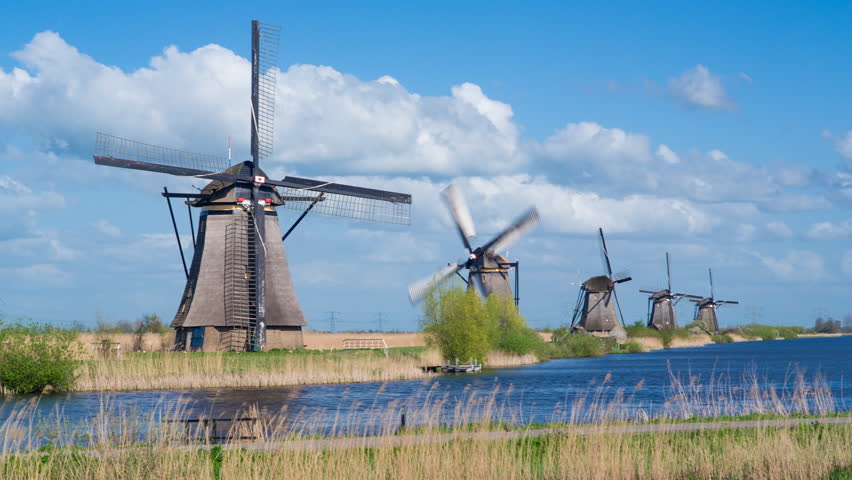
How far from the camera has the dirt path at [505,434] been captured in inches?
510

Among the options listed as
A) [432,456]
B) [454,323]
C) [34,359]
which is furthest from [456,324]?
[432,456]

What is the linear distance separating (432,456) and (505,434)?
2.80 m

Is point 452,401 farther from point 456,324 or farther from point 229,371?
point 456,324

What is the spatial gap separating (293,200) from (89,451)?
2853 centimetres

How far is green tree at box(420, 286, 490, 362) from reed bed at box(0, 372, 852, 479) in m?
31.4

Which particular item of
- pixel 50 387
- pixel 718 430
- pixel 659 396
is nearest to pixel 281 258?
pixel 50 387

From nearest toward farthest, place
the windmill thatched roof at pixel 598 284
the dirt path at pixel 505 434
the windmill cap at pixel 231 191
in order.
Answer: the dirt path at pixel 505 434
the windmill cap at pixel 231 191
the windmill thatched roof at pixel 598 284

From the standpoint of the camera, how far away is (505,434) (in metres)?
15.1

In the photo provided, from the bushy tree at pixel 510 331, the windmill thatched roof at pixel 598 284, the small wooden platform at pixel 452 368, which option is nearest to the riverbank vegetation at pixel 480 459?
the small wooden platform at pixel 452 368

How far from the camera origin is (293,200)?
132ft

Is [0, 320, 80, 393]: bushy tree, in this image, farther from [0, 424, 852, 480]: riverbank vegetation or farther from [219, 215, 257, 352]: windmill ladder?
[0, 424, 852, 480]: riverbank vegetation

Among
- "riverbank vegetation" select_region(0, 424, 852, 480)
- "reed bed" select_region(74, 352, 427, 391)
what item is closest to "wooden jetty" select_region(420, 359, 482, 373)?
"reed bed" select_region(74, 352, 427, 391)

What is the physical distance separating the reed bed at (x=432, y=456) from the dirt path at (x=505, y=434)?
5 cm

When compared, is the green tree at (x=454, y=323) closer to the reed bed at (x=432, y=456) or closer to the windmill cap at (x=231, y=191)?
the windmill cap at (x=231, y=191)
